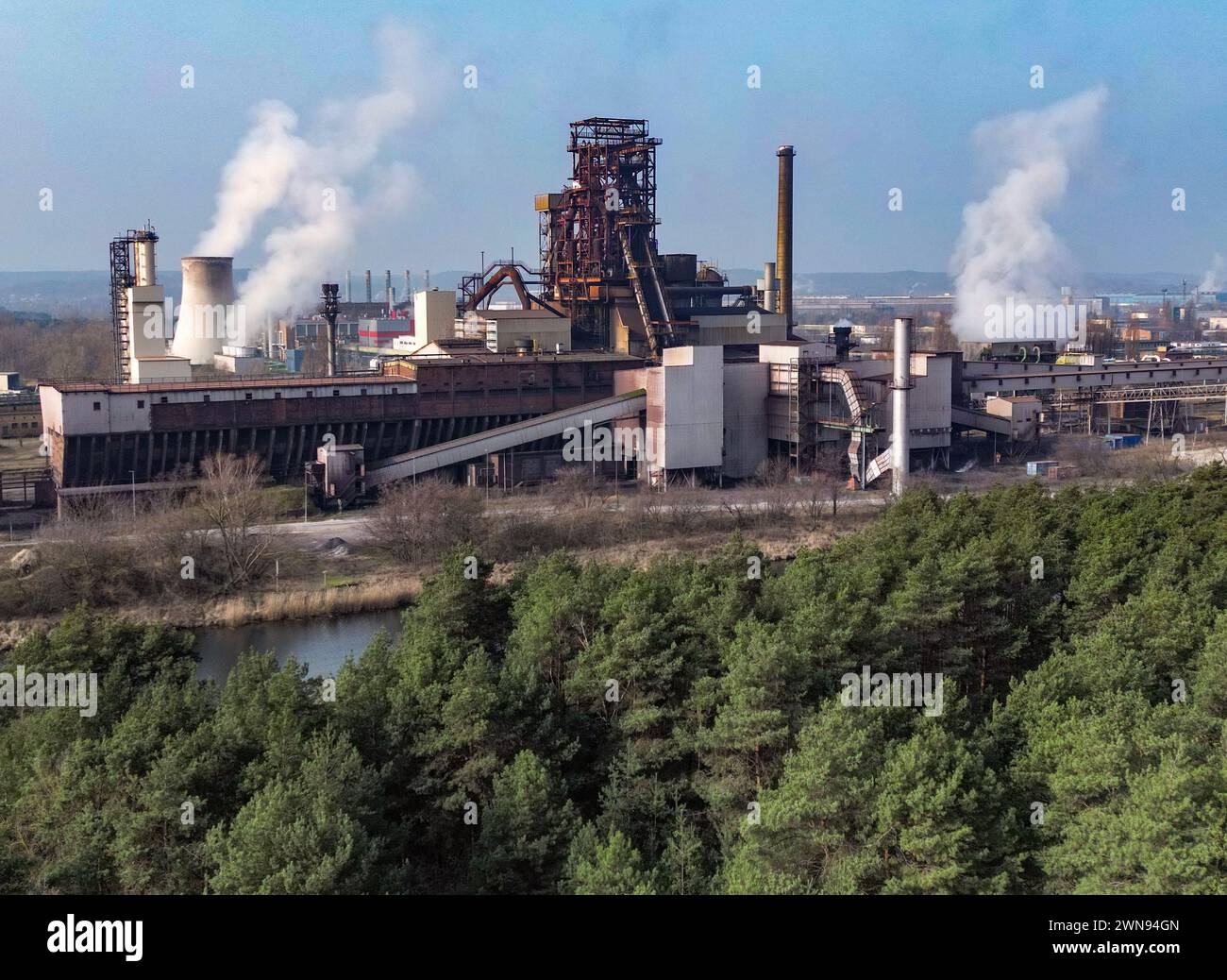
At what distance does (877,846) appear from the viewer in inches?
314

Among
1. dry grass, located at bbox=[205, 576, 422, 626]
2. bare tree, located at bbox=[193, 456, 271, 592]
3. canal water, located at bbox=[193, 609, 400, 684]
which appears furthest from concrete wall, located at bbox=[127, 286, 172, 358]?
canal water, located at bbox=[193, 609, 400, 684]

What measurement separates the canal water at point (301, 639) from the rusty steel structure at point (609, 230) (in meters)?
14.3

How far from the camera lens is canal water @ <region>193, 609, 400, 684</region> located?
1566cm

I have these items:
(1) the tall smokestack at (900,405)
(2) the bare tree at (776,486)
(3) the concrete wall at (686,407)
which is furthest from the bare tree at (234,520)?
(1) the tall smokestack at (900,405)

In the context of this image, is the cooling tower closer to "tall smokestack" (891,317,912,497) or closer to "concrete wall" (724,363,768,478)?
"concrete wall" (724,363,768,478)

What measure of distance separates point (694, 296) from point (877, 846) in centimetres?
2598

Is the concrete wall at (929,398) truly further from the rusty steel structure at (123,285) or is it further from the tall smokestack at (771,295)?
the rusty steel structure at (123,285)

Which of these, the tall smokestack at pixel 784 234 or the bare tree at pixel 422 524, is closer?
the bare tree at pixel 422 524

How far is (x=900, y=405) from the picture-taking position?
25297 mm

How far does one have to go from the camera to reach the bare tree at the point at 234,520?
19.5 m

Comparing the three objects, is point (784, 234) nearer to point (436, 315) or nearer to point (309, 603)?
point (436, 315)

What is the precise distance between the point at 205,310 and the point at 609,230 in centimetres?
1100

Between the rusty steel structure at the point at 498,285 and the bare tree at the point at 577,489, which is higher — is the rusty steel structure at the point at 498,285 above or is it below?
above

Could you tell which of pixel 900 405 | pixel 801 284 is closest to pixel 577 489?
pixel 900 405
